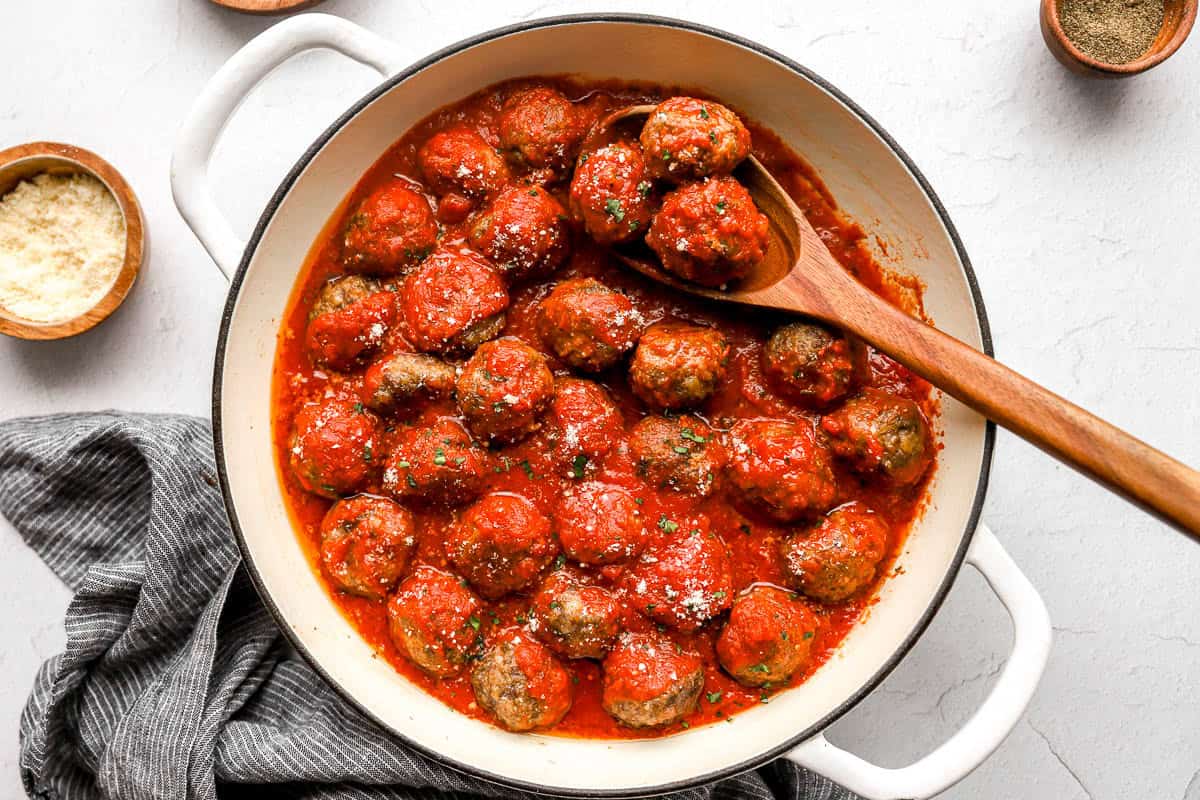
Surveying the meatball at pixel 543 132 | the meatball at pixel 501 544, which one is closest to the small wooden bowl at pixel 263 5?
the meatball at pixel 543 132

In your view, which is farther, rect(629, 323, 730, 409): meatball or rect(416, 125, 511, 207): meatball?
rect(416, 125, 511, 207): meatball

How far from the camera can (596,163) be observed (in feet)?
10.7

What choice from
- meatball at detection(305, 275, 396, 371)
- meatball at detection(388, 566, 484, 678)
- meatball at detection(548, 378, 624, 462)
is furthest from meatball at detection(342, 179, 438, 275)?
meatball at detection(388, 566, 484, 678)

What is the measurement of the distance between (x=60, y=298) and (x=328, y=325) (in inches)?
47.1

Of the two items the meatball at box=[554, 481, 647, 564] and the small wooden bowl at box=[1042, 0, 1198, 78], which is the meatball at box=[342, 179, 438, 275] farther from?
the small wooden bowl at box=[1042, 0, 1198, 78]

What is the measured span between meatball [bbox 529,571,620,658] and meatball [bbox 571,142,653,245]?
1.18 m

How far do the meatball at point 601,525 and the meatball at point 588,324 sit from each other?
437 mm

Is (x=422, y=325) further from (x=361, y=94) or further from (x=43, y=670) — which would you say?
(x=43, y=670)

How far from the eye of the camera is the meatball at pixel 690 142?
3.19m

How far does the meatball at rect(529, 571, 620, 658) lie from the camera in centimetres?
334

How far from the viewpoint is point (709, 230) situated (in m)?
3.18

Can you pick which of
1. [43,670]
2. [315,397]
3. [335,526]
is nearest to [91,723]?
[43,670]

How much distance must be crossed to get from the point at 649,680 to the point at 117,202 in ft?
8.70

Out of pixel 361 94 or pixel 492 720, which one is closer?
pixel 492 720
